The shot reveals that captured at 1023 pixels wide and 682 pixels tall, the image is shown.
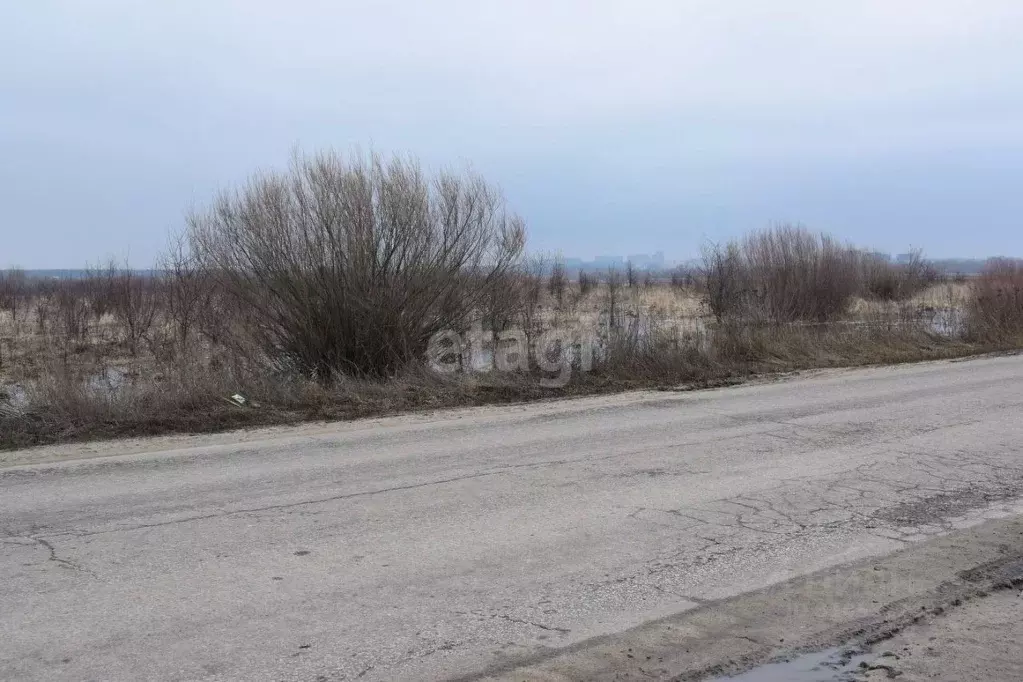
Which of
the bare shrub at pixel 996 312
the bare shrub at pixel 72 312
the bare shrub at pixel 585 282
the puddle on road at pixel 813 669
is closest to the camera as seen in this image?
the puddle on road at pixel 813 669

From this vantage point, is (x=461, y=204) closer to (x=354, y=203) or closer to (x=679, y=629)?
(x=354, y=203)

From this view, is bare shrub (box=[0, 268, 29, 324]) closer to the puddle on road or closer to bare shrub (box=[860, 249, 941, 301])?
the puddle on road

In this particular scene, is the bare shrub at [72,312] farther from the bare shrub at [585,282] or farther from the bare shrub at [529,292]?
the bare shrub at [585,282]

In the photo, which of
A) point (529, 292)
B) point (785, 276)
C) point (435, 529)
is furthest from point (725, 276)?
point (435, 529)

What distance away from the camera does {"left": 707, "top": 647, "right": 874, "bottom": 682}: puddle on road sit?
3801mm

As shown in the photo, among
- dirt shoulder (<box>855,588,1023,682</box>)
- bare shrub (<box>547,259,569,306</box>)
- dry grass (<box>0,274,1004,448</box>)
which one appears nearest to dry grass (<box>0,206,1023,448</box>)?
dry grass (<box>0,274,1004,448</box>)

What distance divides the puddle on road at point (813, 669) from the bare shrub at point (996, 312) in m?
18.7

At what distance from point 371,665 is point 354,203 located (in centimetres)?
1111

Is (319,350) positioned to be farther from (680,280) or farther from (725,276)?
(680,280)

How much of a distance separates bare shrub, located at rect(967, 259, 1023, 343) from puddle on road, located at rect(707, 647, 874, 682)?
18700 millimetres

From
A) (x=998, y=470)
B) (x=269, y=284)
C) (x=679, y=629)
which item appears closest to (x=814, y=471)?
(x=998, y=470)

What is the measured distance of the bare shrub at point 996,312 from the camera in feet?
66.7

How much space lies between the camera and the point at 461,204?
15320 mm

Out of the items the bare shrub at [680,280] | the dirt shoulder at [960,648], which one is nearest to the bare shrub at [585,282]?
the bare shrub at [680,280]
